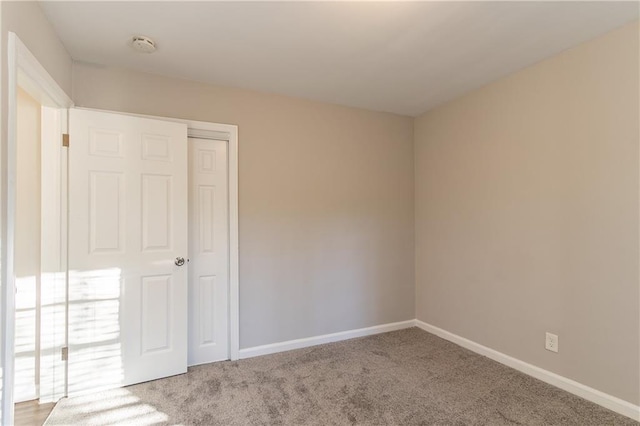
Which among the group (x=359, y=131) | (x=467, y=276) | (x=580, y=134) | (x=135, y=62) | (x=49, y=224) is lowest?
(x=467, y=276)

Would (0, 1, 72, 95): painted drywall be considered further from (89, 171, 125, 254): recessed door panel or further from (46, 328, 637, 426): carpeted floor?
(46, 328, 637, 426): carpeted floor

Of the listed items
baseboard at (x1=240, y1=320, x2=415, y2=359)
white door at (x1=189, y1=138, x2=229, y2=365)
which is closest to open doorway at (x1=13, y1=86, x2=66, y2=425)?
white door at (x1=189, y1=138, x2=229, y2=365)

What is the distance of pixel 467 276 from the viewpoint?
313 cm

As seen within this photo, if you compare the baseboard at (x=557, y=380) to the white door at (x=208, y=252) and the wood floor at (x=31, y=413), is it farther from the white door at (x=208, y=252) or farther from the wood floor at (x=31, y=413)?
the wood floor at (x=31, y=413)

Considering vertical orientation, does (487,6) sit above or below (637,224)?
above

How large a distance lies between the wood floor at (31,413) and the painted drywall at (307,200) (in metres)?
1.37

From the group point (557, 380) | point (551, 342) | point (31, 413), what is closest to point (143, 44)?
point (31, 413)

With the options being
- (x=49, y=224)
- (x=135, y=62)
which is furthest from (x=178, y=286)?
(x=135, y=62)

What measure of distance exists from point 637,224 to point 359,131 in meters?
2.34

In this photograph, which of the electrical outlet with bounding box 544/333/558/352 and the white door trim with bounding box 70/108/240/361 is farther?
the white door trim with bounding box 70/108/240/361

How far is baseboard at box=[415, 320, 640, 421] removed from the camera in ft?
6.63

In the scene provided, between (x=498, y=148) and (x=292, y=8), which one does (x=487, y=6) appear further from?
(x=498, y=148)

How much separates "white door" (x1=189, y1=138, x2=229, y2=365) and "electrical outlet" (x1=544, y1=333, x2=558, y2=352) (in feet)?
8.46

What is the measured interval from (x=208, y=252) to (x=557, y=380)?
289 cm
